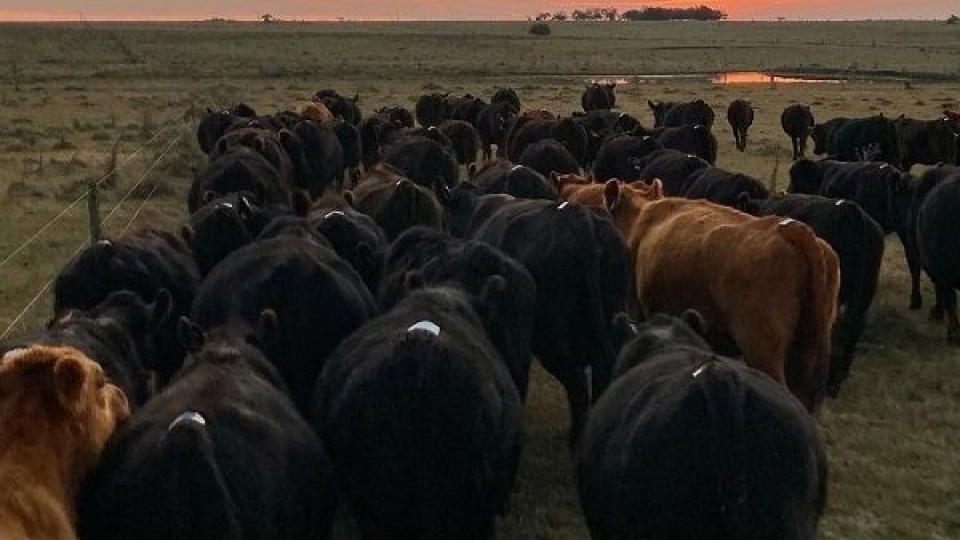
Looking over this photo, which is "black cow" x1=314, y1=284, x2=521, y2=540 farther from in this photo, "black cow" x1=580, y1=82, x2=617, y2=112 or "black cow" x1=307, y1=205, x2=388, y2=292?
"black cow" x1=580, y1=82, x2=617, y2=112

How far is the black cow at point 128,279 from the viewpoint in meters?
6.60

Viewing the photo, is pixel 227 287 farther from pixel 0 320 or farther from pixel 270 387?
pixel 0 320

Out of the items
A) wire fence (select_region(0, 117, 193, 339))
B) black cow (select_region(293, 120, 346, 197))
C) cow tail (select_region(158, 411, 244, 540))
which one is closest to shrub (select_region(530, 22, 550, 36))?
wire fence (select_region(0, 117, 193, 339))

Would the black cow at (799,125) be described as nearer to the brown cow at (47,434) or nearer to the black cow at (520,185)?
the black cow at (520,185)

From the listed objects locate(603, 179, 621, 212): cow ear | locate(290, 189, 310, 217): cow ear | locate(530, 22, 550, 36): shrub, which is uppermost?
locate(530, 22, 550, 36): shrub

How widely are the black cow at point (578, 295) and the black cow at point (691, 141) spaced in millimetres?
9948

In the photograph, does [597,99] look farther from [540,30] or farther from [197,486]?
[540,30]

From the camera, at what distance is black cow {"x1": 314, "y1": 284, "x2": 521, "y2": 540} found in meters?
4.42

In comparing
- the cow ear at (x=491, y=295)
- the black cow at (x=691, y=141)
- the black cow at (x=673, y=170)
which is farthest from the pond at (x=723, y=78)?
the cow ear at (x=491, y=295)

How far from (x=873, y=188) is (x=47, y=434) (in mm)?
10096

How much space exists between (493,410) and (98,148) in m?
19.9

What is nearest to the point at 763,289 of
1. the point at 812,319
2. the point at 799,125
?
the point at 812,319

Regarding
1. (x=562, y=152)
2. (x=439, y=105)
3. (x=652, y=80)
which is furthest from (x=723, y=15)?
(x=562, y=152)

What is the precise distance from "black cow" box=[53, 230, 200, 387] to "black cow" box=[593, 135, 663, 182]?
8719 millimetres
